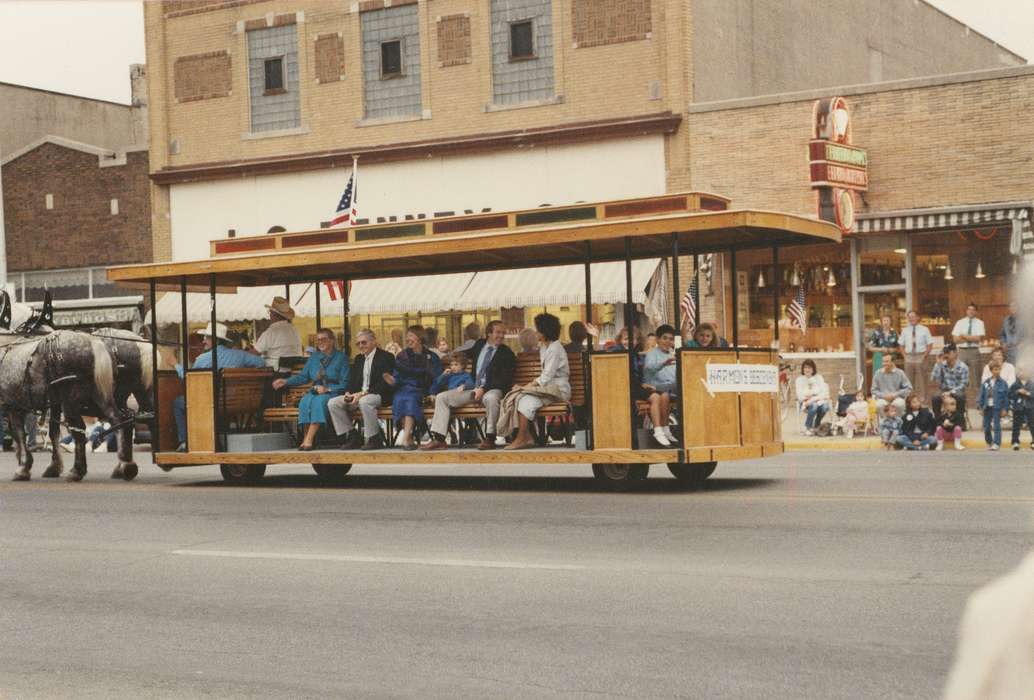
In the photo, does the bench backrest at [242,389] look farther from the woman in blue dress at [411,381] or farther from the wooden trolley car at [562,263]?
the woman in blue dress at [411,381]

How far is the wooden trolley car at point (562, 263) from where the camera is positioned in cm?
1384

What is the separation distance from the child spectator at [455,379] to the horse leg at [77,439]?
15.1 ft

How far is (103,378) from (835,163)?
13.9m

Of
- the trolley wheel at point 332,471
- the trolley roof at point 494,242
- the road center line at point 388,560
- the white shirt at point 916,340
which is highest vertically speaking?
the trolley roof at point 494,242

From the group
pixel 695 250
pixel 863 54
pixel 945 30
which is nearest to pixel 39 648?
pixel 695 250

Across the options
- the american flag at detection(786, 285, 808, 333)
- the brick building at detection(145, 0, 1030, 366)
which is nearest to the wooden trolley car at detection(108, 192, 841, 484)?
the american flag at detection(786, 285, 808, 333)

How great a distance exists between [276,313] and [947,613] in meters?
11.7

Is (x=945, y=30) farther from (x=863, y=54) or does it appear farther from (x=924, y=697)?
(x=924, y=697)

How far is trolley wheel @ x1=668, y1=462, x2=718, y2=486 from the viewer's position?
14562 mm

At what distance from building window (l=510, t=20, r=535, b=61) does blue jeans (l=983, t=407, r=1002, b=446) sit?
1322 centimetres

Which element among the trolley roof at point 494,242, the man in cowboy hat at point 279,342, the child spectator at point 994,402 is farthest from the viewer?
the child spectator at point 994,402

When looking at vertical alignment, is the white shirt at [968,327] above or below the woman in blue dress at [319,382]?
above

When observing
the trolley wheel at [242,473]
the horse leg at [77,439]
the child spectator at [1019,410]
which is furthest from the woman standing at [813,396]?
the horse leg at [77,439]

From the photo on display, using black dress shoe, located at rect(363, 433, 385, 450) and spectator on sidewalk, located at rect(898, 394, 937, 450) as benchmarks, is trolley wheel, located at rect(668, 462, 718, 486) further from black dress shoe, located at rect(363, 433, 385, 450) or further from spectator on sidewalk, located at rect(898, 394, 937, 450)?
spectator on sidewalk, located at rect(898, 394, 937, 450)
